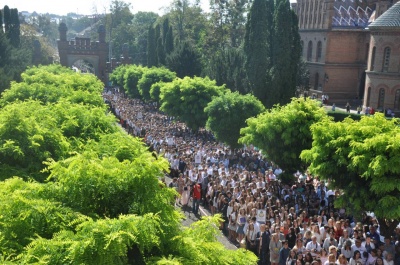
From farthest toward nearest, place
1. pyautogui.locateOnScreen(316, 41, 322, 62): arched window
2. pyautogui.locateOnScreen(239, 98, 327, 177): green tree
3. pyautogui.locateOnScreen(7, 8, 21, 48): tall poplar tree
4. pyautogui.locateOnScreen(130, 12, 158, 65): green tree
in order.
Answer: pyautogui.locateOnScreen(130, 12, 158, 65): green tree → pyautogui.locateOnScreen(7, 8, 21, 48): tall poplar tree → pyautogui.locateOnScreen(316, 41, 322, 62): arched window → pyautogui.locateOnScreen(239, 98, 327, 177): green tree

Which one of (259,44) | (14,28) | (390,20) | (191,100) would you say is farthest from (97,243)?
(14,28)

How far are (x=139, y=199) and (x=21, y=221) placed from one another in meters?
1.61

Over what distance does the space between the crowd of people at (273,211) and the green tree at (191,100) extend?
16.0ft

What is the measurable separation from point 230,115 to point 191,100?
20.4 feet

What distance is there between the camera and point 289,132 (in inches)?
684

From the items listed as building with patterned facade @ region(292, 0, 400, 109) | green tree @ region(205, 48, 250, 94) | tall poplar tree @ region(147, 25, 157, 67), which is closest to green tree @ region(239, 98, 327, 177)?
green tree @ region(205, 48, 250, 94)

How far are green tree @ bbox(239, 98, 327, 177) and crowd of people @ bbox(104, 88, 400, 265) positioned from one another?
2.97 feet

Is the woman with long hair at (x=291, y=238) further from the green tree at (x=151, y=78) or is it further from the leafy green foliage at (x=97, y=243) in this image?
the green tree at (x=151, y=78)

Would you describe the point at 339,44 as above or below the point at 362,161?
above

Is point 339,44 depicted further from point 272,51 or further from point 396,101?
point 272,51

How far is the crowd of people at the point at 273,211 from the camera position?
36.1 ft

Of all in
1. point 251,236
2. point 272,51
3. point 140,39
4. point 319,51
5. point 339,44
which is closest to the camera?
point 251,236

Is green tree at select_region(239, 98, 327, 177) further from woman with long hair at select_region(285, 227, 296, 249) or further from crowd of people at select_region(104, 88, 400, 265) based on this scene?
woman with long hair at select_region(285, 227, 296, 249)

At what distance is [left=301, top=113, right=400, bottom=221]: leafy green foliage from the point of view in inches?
460
